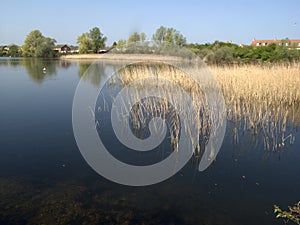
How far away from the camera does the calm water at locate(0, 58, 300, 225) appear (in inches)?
114

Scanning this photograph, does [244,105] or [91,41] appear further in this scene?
[91,41]

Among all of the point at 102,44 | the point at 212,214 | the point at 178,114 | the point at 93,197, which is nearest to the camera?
the point at 212,214

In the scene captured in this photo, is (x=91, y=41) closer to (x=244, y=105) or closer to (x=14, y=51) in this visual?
(x=14, y=51)

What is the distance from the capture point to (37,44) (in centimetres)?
5569

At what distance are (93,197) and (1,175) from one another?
5.49ft

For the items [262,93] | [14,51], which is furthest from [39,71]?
[14,51]

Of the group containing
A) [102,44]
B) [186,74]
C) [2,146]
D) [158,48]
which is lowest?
[2,146]

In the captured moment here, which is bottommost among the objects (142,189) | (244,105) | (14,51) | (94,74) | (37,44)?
(142,189)

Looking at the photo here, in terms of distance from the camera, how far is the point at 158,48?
32.9 ft

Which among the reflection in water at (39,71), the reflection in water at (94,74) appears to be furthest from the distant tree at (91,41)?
the reflection in water at (94,74)

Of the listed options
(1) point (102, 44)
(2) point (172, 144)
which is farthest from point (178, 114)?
(1) point (102, 44)

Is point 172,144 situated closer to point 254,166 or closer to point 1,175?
point 254,166

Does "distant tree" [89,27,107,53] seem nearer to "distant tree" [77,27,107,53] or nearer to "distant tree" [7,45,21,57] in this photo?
"distant tree" [77,27,107,53]

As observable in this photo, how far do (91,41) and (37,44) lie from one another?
13.2 metres
